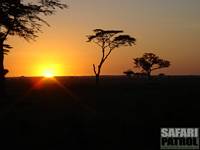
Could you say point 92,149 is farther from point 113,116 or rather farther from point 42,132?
point 113,116

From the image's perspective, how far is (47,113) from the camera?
21375mm

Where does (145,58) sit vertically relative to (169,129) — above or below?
above

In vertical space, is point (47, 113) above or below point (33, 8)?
below

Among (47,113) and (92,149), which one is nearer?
(92,149)

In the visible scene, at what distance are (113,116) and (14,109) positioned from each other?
633 cm

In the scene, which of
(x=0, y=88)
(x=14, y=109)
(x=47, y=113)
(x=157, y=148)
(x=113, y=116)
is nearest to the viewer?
(x=157, y=148)

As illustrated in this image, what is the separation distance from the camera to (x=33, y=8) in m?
31.5

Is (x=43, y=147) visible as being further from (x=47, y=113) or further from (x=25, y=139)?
(x=47, y=113)

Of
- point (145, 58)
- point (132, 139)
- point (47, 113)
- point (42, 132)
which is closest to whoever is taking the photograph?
point (132, 139)

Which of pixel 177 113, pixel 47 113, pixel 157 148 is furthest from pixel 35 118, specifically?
pixel 157 148

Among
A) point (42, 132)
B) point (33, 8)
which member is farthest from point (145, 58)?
point (42, 132)

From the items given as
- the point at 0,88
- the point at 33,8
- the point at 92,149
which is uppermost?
the point at 33,8

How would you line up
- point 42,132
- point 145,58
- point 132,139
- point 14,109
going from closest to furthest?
point 132,139 < point 42,132 < point 14,109 < point 145,58

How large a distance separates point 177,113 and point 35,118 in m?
5.91
